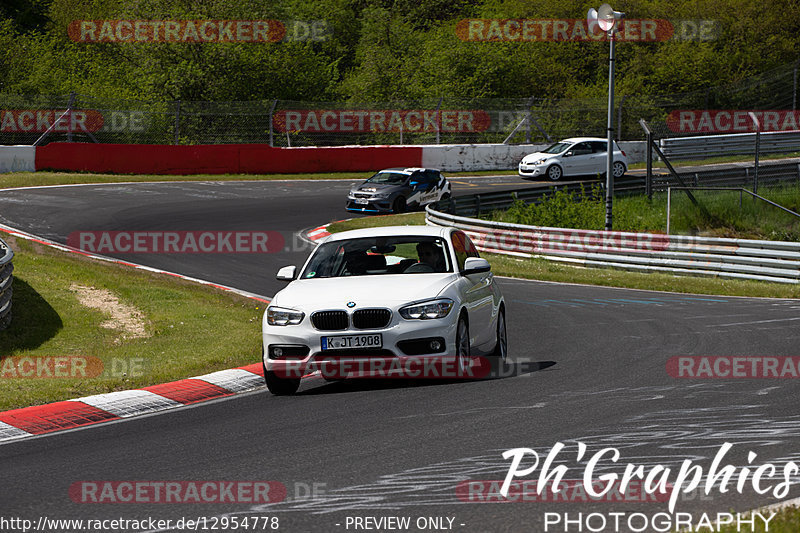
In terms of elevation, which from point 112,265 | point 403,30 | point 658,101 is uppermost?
point 403,30

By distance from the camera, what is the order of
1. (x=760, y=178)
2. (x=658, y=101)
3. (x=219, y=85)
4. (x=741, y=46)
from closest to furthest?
1. (x=760, y=178)
2. (x=219, y=85)
3. (x=658, y=101)
4. (x=741, y=46)

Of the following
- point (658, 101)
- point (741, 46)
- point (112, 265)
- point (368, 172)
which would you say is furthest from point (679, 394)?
point (741, 46)

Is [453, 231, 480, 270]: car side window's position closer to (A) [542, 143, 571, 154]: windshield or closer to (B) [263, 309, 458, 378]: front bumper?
(B) [263, 309, 458, 378]: front bumper

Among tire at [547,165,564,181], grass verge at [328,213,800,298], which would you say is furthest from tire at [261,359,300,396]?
tire at [547,165,564,181]

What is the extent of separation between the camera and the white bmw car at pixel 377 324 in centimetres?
951

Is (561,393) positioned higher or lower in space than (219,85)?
lower

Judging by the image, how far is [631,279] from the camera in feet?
67.8

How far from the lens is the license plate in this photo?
31.0 ft

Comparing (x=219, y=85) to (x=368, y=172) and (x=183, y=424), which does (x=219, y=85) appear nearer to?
(x=368, y=172)

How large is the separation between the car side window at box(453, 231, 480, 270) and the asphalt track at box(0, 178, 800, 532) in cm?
124

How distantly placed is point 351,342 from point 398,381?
967mm

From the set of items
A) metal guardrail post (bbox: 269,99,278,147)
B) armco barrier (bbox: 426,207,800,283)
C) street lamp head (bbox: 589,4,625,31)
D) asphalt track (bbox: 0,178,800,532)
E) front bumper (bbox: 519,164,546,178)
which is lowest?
armco barrier (bbox: 426,207,800,283)

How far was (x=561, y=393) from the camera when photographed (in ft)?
30.6

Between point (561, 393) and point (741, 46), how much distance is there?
183 feet
